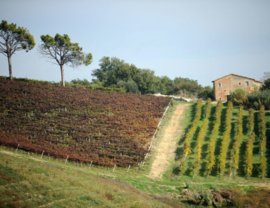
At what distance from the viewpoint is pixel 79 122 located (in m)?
35.8

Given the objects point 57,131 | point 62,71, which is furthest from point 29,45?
point 57,131

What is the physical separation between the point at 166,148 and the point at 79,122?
1236 centimetres

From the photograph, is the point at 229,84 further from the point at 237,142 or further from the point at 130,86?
the point at 130,86

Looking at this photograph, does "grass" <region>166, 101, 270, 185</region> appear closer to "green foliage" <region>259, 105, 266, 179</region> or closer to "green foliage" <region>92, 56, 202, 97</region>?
"green foliage" <region>259, 105, 266, 179</region>

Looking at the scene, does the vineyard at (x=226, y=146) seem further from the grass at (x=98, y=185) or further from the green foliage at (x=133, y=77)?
the green foliage at (x=133, y=77)

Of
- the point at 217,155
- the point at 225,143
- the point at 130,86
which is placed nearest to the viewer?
the point at 217,155

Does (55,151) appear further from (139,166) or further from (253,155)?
(253,155)

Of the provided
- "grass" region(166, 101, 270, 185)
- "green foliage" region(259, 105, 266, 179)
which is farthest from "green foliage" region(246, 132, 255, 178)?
"green foliage" region(259, 105, 266, 179)

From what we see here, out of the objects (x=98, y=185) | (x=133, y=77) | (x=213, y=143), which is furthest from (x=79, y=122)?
(x=133, y=77)

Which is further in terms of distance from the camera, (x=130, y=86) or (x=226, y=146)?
(x=130, y=86)

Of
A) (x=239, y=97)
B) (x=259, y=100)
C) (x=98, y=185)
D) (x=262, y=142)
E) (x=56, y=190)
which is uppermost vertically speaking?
(x=239, y=97)

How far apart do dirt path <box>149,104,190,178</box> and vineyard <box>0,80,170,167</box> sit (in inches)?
65.2

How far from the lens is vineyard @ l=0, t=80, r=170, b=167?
95.4 ft

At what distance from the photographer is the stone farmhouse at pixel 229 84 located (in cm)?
5288
